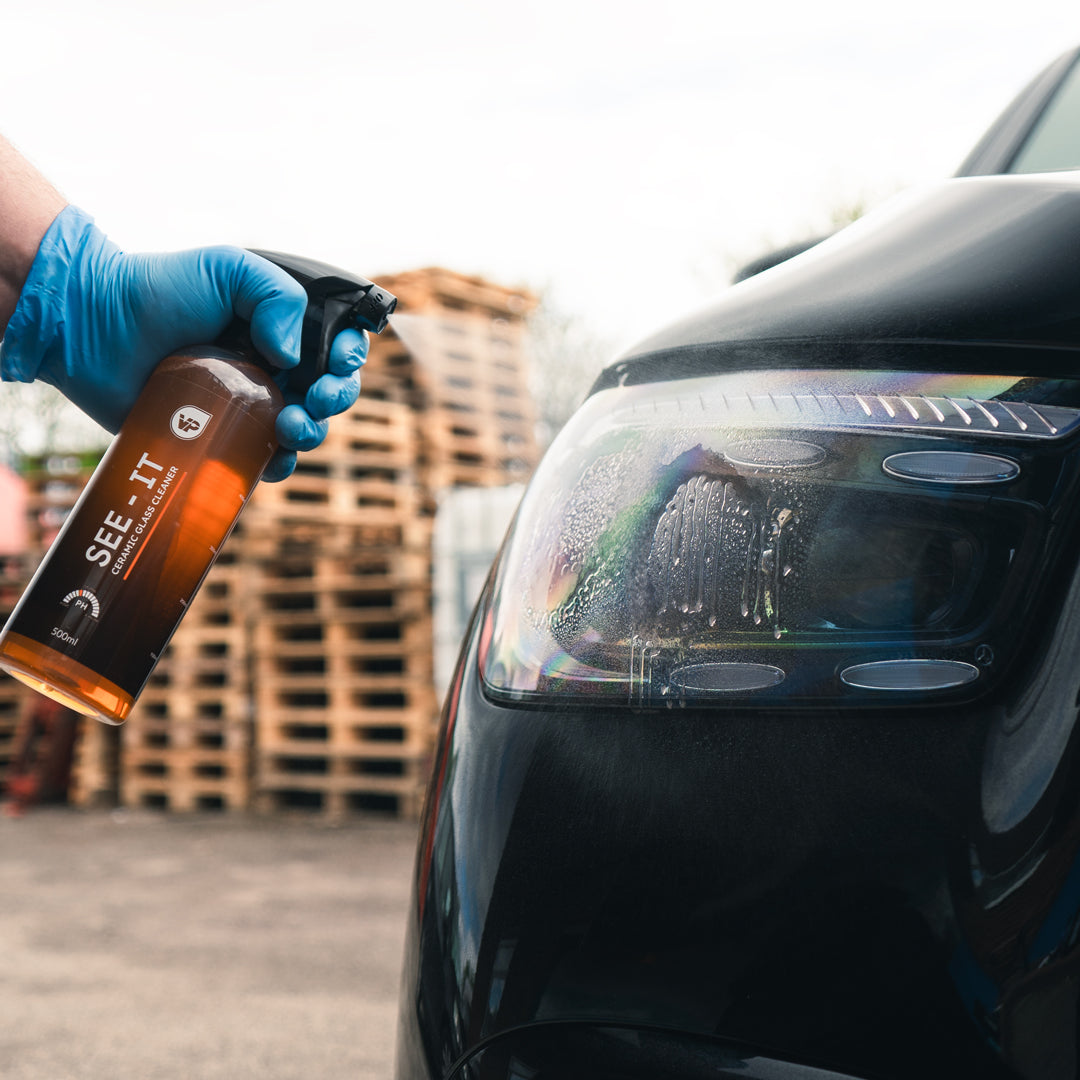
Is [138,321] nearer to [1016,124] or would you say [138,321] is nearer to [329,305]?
[329,305]

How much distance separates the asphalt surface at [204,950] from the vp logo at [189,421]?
217 cm

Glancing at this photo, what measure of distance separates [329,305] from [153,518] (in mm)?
382

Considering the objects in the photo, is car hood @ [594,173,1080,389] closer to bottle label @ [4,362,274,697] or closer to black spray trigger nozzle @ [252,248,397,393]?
black spray trigger nozzle @ [252,248,397,393]

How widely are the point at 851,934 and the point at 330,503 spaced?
6765 millimetres

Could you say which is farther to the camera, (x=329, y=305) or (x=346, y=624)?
(x=346, y=624)

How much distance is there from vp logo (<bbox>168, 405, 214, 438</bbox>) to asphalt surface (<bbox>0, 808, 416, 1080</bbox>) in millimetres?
2172

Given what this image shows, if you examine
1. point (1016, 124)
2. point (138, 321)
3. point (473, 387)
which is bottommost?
point (138, 321)

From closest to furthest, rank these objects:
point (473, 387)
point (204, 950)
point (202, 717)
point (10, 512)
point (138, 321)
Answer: point (138, 321) → point (204, 950) → point (473, 387) → point (202, 717) → point (10, 512)

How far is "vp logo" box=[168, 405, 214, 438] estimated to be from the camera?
1561mm

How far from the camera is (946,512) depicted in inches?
33.1

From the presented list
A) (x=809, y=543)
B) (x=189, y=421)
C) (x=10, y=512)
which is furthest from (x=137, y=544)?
(x=10, y=512)

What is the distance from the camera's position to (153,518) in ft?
5.11

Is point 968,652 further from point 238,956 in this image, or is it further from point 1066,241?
point 238,956

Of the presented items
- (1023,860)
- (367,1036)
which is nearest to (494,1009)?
(1023,860)
